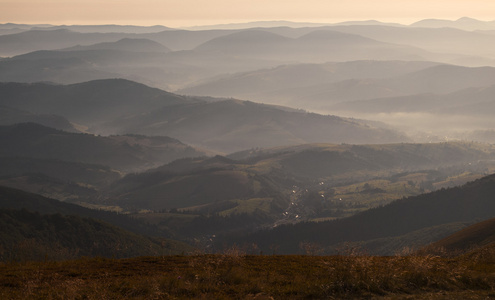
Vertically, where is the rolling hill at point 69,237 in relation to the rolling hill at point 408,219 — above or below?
above

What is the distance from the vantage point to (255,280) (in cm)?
2825

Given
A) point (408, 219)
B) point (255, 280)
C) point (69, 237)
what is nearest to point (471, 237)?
point (255, 280)

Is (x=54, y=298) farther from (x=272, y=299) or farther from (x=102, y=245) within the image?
(x=102, y=245)

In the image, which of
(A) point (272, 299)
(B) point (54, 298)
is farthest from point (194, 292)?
(B) point (54, 298)

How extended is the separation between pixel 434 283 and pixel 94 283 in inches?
736

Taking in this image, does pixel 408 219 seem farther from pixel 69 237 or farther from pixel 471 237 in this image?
pixel 471 237

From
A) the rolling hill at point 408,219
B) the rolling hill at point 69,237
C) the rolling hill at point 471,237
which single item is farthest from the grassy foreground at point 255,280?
the rolling hill at point 408,219

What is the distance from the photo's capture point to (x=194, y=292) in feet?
87.0

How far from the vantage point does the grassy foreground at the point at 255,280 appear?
1022 inches

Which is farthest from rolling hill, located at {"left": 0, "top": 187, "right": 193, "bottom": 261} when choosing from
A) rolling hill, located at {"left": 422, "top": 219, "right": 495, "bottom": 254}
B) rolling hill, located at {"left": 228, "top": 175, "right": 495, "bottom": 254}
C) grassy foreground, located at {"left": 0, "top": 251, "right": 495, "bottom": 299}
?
rolling hill, located at {"left": 228, "top": 175, "right": 495, "bottom": 254}

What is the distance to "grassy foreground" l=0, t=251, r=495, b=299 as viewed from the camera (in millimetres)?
25969

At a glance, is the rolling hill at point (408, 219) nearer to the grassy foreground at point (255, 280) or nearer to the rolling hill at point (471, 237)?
the rolling hill at point (471, 237)

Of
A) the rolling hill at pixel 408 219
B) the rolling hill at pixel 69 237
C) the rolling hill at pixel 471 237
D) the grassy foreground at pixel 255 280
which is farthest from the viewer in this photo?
the rolling hill at pixel 408 219

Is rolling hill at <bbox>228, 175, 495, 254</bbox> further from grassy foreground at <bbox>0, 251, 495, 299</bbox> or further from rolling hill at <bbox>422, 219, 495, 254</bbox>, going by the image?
grassy foreground at <bbox>0, 251, 495, 299</bbox>
